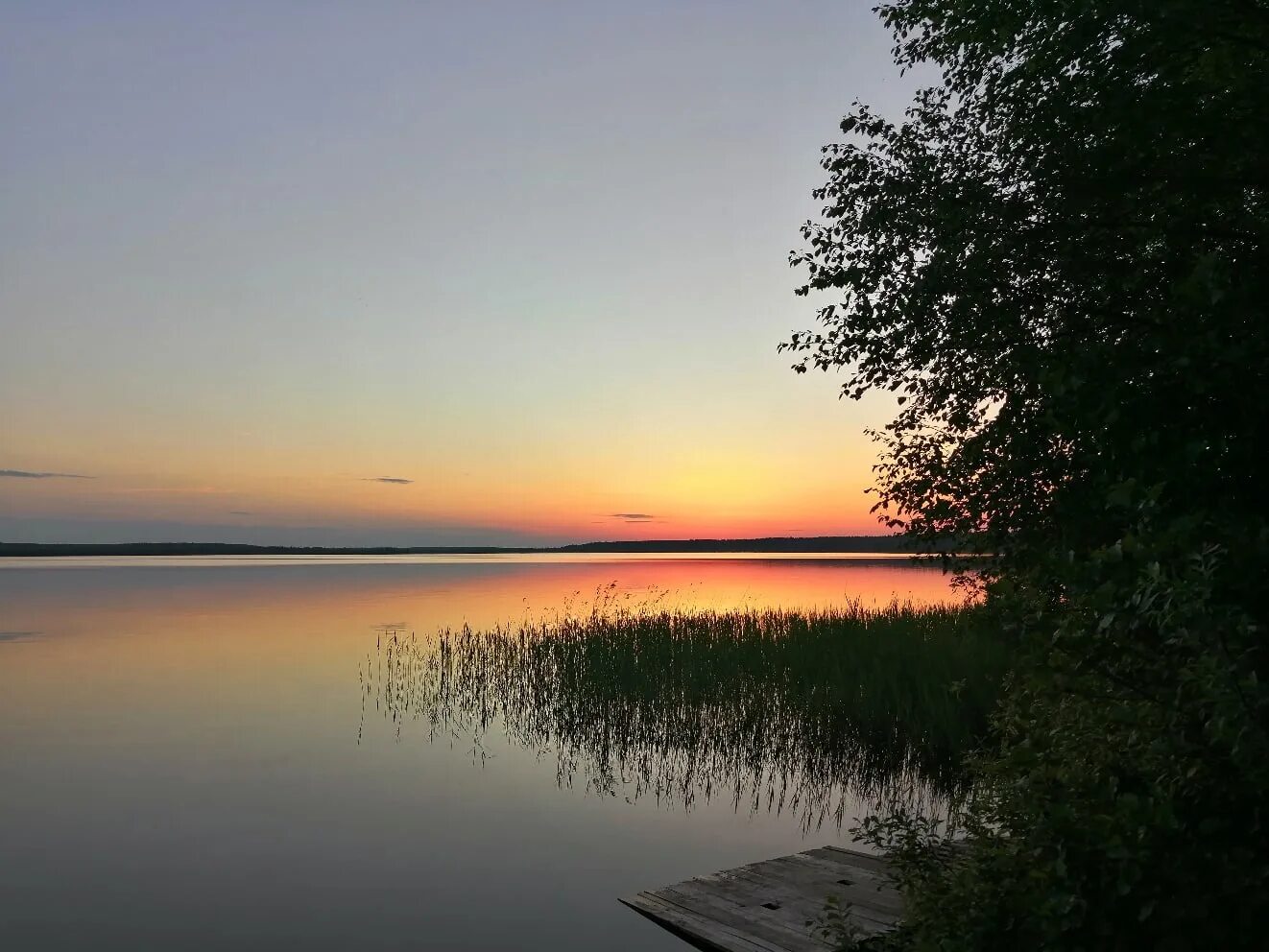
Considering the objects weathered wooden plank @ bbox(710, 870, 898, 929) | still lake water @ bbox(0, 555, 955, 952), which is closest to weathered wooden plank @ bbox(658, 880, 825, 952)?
weathered wooden plank @ bbox(710, 870, 898, 929)

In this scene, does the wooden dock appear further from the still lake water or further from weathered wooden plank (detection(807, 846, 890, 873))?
the still lake water

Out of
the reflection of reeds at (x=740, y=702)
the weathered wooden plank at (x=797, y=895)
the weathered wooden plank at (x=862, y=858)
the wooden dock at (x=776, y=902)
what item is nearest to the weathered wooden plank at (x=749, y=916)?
the wooden dock at (x=776, y=902)

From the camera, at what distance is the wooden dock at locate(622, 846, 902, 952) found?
6.54 m

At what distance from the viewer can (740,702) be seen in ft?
49.8

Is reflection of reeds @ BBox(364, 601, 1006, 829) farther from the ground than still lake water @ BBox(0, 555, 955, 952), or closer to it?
farther from the ground

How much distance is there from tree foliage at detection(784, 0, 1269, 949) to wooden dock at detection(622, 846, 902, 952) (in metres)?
0.64

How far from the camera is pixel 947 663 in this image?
1471cm

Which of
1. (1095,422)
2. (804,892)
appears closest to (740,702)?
(804,892)

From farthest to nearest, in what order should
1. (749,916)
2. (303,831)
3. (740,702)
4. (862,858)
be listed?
(740,702), (303,831), (862,858), (749,916)

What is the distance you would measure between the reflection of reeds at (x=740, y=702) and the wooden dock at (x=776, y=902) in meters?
2.47

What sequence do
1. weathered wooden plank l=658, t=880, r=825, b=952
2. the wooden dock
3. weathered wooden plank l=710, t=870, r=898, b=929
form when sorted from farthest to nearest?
weathered wooden plank l=710, t=870, r=898, b=929
the wooden dock
weathered wooden plank l=658, t=880, r=825, b=952

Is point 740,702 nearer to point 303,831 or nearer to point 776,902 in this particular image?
point 303,831

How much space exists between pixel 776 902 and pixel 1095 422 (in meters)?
4.91

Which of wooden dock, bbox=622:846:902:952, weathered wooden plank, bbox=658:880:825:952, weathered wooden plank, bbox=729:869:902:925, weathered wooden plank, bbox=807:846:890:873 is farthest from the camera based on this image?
weathered wooden plank, bbox=807:846:890:873
